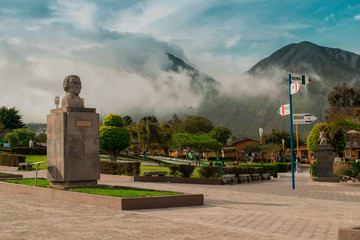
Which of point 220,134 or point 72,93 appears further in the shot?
point 220,134

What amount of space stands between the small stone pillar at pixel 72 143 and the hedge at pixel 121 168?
795 cm

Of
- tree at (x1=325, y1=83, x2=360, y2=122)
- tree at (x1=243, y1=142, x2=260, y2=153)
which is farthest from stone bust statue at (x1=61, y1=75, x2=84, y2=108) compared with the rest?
tree at (x1=243, y1=142, x2=260, y2=153)

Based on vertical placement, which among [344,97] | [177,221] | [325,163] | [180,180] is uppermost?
[344,97]

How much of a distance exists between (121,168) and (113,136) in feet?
54.0

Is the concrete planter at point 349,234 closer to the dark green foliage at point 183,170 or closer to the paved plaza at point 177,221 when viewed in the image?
the paved plaza at point 177,221

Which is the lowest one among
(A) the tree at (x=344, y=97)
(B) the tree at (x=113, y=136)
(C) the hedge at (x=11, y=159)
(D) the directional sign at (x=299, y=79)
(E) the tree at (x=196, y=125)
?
(C) the hedge at (x=11, y=159)

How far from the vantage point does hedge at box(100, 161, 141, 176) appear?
22.1 metres

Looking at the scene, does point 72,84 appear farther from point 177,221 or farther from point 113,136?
point 113,136

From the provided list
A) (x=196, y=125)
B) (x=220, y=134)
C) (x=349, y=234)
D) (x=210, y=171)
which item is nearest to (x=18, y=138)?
(x=196, y=125)

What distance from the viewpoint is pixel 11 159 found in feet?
97.6

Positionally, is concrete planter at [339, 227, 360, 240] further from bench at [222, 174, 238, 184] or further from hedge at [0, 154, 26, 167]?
hedge at [0, 154, 26, 167]

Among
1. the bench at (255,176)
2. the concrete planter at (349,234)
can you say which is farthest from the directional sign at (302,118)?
the concrete planter at (349,234)

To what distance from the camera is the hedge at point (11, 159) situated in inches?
1147

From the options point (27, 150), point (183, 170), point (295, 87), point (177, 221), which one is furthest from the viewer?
point (27, 150)
